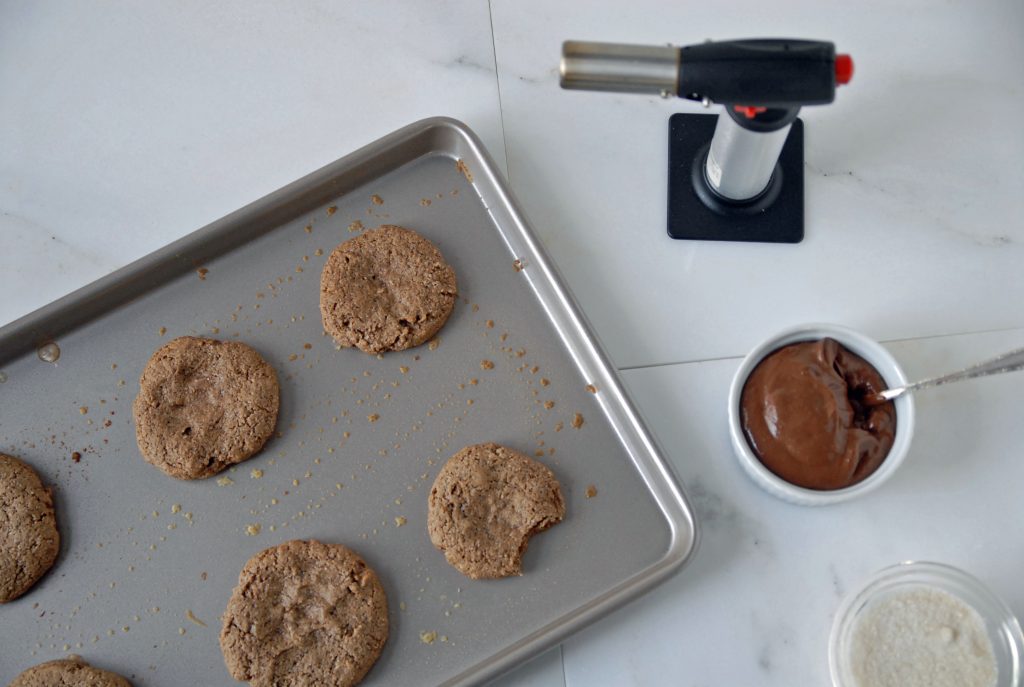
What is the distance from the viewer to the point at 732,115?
38.8 inches

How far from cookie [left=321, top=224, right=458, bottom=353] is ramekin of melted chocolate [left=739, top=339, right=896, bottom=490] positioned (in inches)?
16.7

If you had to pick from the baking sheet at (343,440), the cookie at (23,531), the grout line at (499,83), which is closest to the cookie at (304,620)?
the baking sheet at (343,440)

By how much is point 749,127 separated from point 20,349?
0.99 metres

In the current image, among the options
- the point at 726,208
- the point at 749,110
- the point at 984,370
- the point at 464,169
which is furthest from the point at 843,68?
the point at 464,169

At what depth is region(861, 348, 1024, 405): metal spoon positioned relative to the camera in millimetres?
972

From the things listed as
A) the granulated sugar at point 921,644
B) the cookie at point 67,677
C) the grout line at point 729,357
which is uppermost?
the grout line at point 729,357

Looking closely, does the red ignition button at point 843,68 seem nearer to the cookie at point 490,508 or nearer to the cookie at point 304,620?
the cookie at point 490,508

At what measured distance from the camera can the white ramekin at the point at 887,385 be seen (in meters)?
1.00

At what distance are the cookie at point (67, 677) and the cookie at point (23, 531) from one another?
0.33 feet

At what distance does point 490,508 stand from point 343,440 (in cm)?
22

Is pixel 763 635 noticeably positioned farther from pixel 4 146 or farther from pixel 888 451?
pixel 4 146

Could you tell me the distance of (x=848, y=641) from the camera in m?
1.03

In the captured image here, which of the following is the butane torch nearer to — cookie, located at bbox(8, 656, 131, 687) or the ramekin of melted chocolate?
the ramekin of melted chocolate

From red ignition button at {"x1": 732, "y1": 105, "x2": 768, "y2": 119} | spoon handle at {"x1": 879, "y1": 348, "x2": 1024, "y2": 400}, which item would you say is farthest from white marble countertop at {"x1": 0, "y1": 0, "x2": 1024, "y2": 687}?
red ignition button at {"x1": 732, "y1": 105, "x2": 768, "y2": 119}
